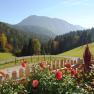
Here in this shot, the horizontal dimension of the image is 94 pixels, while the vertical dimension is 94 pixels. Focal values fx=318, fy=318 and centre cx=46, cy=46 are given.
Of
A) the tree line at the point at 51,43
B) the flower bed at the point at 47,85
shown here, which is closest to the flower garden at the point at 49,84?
the flower bed at the point at 47,85

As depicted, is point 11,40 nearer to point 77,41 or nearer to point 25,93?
point 77,41

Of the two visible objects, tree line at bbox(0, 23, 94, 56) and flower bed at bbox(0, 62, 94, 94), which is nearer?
flower bed at bbox(0, 62, 94, 94)

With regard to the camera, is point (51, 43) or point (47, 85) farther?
point (51, 43)

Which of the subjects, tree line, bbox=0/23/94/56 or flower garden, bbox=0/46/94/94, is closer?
flower garden, bbox=0/46/94/94

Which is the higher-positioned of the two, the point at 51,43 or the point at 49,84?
the point at 51,43

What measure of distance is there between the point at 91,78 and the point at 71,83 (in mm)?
1764

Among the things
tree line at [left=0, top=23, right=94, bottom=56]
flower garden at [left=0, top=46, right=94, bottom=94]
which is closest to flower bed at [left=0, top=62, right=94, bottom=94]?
flower garden at [left=0, top=46, right=94, bottom=94]

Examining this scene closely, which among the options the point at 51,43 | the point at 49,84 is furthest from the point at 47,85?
the point at 51,43

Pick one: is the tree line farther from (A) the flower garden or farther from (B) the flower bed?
(B) the flower bed

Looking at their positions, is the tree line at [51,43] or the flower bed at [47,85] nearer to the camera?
the flower bed at [47,85]

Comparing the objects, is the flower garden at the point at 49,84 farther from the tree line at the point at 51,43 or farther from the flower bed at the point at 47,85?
the tree line at the point at 51,43

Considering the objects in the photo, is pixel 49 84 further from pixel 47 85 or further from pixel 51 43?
pixel 51 43

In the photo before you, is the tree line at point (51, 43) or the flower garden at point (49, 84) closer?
the flower garden at point (49, 84)

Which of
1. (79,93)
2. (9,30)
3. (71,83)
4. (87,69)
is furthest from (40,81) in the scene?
(9,30)
